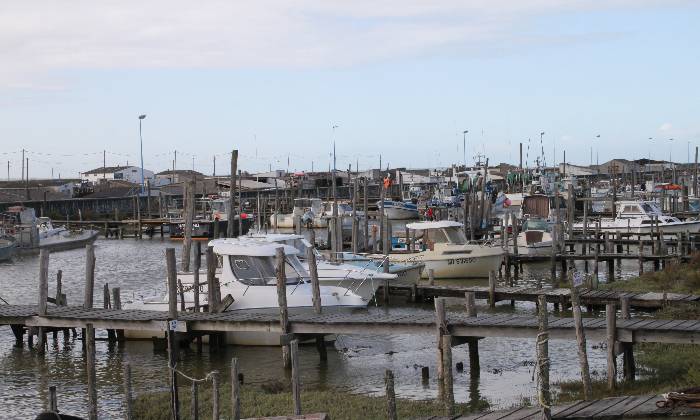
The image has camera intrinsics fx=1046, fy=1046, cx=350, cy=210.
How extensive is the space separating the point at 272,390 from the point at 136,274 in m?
29.2

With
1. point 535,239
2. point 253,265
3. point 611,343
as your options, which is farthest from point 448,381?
point 535,239

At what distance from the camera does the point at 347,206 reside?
81.2 metres

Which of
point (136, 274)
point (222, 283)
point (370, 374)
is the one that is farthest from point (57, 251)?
point (370, 374)

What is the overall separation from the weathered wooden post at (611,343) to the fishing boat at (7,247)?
144 feet

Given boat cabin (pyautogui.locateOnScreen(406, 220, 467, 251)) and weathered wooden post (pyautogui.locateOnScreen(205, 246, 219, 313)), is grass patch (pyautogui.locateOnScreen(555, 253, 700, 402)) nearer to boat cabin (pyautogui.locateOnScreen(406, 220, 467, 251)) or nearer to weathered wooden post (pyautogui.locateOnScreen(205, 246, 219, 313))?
weathered wooden post (pyautogui.locateOnScreen(205, 246, 219, 313))

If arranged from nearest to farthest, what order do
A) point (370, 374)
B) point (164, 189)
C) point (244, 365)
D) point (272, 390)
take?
point (272, 390) < point (370, 374) < point (244, 365) < point (164, 189)

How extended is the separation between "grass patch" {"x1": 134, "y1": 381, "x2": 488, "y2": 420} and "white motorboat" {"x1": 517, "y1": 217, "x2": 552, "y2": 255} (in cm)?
2668

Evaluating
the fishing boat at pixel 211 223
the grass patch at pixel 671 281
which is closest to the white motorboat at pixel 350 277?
→ the grass patch at pixel 671 281

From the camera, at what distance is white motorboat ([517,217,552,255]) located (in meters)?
46.0

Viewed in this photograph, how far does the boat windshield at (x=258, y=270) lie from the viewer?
1074 inches

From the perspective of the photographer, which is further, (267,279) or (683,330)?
(267,279)

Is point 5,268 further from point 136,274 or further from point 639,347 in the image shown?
point 639,347

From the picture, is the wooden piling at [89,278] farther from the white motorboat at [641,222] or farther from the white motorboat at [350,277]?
the white motorboat at [641,222]

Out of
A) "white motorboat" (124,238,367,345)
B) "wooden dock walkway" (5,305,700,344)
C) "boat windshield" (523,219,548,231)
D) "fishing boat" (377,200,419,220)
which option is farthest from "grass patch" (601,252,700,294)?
"fishing boat" (377,200,419,220)
